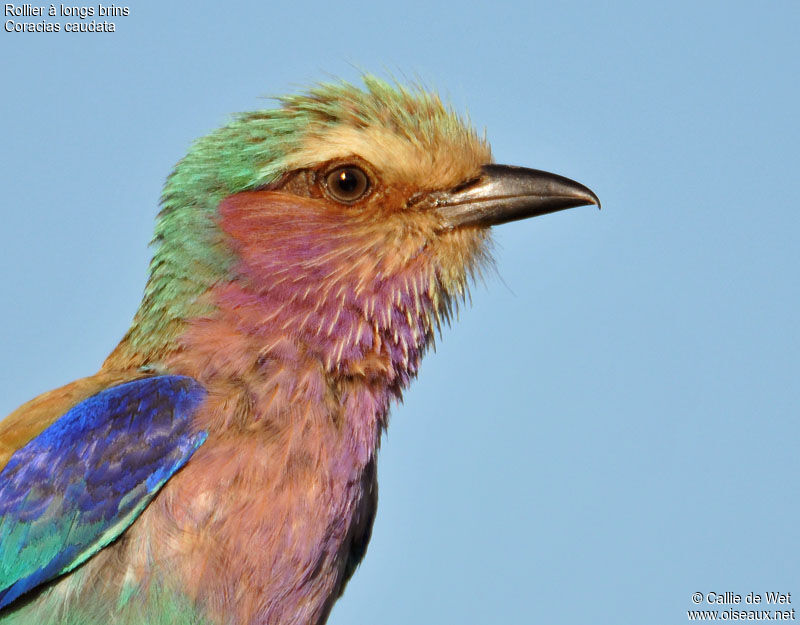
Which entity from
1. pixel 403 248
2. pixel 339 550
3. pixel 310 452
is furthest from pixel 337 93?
pixel 339 550

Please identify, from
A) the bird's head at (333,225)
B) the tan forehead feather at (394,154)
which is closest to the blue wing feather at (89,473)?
the bird's head at (333,225)

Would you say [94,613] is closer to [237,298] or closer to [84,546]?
[84,546]

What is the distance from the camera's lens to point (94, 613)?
16.0 feet

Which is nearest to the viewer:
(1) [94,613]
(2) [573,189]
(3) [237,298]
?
(1) [94,613]

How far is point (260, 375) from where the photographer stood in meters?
5.46

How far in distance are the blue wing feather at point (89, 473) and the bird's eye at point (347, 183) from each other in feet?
4.15

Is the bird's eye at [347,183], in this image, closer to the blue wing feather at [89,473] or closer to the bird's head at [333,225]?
the bird's head at [333,225]

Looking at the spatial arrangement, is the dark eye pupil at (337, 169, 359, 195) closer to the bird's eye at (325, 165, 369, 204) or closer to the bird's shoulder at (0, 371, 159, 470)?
the bird's eye at (325, 165, 369, 204)

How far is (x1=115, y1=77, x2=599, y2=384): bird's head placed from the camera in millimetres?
5652

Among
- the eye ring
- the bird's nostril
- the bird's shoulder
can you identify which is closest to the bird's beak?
the bird's nostril

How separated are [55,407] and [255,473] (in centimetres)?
129

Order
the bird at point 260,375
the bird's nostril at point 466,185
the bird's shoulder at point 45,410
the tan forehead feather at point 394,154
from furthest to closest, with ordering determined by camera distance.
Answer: the bird's nostril at point 466,185 → the tan forehead feather at point 394,154 → the bird's shoulder at point 45,410 → the bird at point 260,375

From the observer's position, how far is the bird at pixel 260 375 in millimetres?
5035

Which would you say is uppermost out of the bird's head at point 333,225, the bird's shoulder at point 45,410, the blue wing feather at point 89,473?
the bird's head at point 333,225
